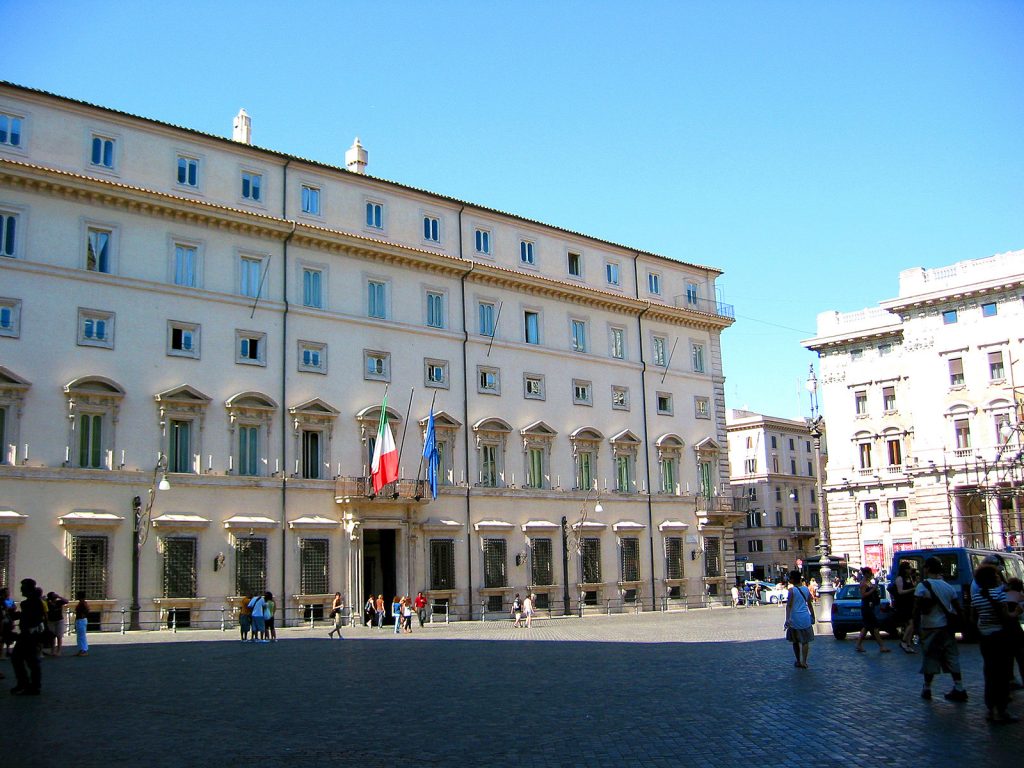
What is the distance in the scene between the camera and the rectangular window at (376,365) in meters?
42.8

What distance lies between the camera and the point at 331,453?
41125mm

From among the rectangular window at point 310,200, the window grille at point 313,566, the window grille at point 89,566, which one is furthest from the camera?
the rectangular window at point 310,200

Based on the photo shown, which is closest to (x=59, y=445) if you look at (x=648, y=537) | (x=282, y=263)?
(x=282, y=263)

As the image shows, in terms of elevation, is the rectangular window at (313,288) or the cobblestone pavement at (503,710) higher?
the rectangular window at (313,288)

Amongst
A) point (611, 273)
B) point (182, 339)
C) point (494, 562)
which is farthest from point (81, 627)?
point (611, 273)

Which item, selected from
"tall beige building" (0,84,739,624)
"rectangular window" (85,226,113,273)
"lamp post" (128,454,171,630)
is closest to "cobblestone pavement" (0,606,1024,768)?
"lamp post" (128,454,171,630)

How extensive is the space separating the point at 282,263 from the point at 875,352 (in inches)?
1724

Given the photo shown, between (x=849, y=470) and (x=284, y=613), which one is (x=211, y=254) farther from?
(x=849, y=470)

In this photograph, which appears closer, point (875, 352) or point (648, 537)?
point (648, 537)

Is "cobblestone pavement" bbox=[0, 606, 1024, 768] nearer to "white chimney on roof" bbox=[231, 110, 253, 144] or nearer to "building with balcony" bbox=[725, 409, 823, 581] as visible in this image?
"white chimney on roof" bbox=[231, 110, 253, 144]

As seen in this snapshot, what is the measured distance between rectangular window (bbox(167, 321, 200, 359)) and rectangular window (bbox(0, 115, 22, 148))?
7833 mm

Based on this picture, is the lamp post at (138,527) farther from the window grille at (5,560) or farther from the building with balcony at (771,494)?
the building with balcony at (771,494)

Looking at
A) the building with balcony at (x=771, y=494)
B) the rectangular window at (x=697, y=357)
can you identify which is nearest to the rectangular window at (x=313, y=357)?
the rectangular window at (x=697, y=357)

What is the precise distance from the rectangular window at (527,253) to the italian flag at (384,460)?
1326 centimetres
